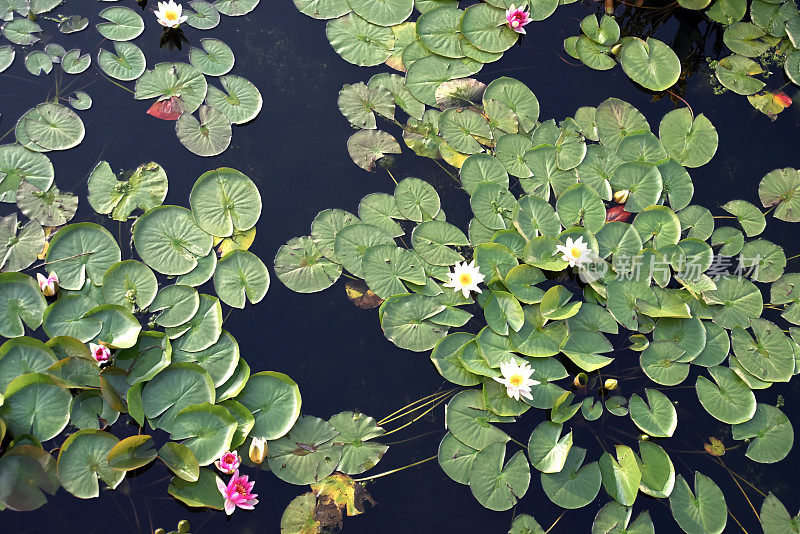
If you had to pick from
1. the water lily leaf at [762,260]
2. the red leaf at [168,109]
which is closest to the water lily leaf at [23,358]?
the red leaf at [168,109]

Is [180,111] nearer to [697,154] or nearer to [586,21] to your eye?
[586,21]

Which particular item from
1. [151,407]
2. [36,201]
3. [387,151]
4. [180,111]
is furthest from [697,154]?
[36,201]

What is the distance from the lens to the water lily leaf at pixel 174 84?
338 cm

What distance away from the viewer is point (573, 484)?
105 inches

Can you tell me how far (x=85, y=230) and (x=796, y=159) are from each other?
3.97 metres

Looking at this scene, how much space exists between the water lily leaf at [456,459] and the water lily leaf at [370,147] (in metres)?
1.55

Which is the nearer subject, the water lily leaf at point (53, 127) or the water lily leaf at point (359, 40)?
the water lily leaf at point (53, 127)

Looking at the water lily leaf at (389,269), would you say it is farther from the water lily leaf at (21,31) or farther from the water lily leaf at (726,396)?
the water lily leaf at (21,31)

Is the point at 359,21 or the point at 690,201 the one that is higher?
the point at 359,21

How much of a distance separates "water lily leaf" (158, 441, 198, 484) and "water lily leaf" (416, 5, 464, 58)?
102 inches

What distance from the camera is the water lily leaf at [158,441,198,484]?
98.4 inches

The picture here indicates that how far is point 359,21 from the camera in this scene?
371cm

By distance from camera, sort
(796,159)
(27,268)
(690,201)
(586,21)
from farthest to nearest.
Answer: (586,21) < (796,159) < (690,201) < (27,268)

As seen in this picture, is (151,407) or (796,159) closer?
(151,407)
